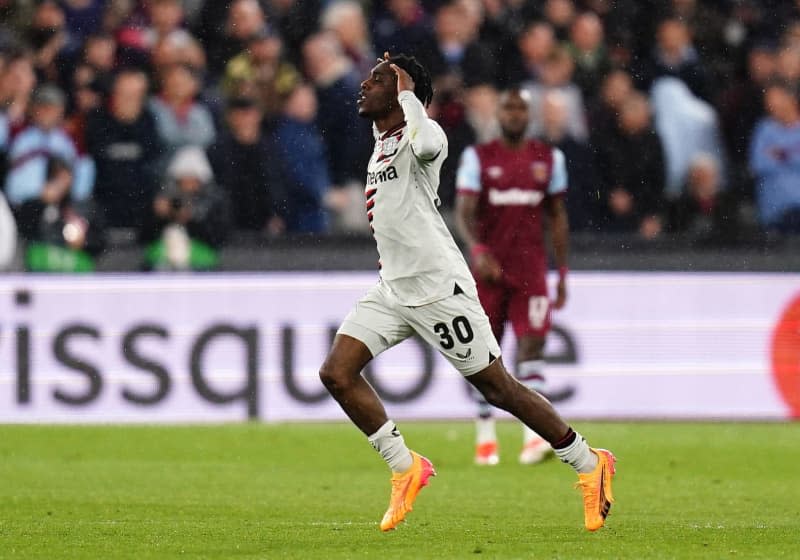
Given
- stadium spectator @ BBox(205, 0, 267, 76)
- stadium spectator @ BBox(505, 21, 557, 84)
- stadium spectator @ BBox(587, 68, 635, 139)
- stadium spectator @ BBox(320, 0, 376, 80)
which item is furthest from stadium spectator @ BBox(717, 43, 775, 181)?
stadium spectator @ BBox(205, 0, 267, 76)

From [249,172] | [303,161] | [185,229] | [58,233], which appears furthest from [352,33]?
[58,233]

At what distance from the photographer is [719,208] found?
14.8m

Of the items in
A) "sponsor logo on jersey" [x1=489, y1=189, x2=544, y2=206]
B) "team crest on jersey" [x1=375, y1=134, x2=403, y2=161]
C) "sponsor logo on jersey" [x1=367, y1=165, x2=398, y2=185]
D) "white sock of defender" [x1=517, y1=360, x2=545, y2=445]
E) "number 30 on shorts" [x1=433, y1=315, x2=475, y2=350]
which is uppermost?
"team crest on jersey" [x1=375, y1=134, x2=403, y2=161]

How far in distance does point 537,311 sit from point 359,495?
237 centimetres

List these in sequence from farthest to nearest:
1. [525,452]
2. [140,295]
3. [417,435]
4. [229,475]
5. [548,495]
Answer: [140,295] → [417,435] → [525,452] → [229,475] → [548,495]

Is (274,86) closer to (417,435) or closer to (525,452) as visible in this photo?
(417,435)

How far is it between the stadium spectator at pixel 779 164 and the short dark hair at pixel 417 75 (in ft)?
26.0

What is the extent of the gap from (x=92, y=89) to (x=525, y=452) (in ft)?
18.9

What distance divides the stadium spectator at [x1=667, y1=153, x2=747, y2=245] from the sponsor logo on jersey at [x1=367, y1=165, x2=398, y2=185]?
24.9 ft

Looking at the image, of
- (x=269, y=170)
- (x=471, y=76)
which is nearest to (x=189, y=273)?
(x=269, y=170)

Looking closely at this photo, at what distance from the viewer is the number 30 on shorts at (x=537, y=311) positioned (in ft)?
36.1

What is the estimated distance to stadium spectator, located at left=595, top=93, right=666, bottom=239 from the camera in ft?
48.8

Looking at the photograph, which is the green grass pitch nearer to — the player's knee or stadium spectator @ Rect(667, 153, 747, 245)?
the player's knee

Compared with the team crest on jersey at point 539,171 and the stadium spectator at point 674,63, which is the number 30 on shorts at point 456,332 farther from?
the stadium spectator at point 674,63
